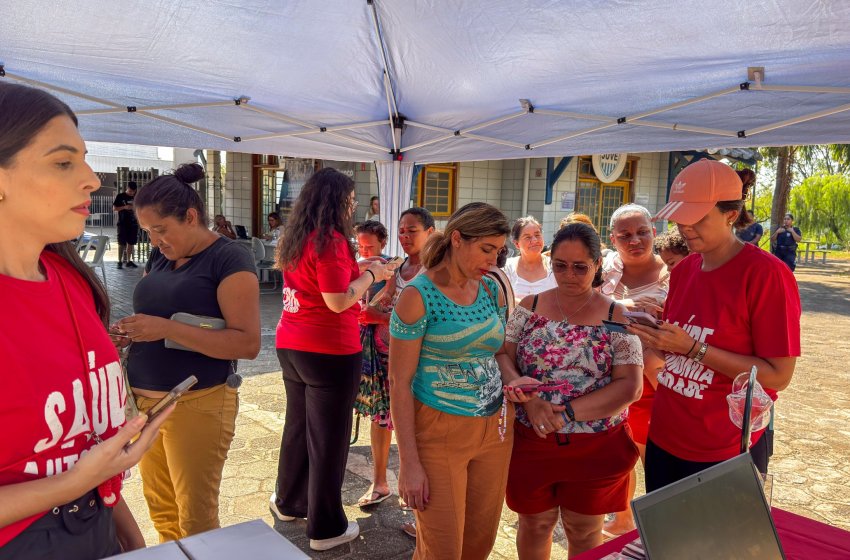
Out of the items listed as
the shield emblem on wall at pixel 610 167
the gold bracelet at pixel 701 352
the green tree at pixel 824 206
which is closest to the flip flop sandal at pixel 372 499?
the gold bracelet at pixel 701 352

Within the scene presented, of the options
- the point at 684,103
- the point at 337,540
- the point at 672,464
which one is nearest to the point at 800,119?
the point at 684,103

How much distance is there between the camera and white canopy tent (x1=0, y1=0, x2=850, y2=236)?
9.51 feet

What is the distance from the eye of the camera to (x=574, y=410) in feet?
7.30

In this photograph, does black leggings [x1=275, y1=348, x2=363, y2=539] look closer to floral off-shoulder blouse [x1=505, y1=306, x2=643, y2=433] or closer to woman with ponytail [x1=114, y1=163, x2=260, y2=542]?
woman with ponytail [x1=114, y1=163, x2=260, y2=542]

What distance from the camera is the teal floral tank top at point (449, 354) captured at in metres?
2.12

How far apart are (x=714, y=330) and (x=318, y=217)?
178cm

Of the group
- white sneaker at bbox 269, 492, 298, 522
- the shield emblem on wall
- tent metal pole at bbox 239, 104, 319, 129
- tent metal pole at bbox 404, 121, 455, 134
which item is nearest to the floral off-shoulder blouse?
white sneaker at bbox 269, 492, 298, 522

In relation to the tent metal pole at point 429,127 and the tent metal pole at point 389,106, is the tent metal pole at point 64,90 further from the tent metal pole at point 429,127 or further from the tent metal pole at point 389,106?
the tent metal pole at point 429,127

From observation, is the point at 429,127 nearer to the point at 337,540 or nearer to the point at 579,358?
the point at 579,358

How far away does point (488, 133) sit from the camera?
15.0 feet

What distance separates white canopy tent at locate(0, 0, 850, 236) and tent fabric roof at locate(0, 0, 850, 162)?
0.01 metres

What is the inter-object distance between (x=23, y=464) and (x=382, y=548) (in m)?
2.36

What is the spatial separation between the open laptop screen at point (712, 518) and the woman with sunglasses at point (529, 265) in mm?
2869

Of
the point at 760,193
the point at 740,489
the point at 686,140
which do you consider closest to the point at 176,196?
the point at 740,489
